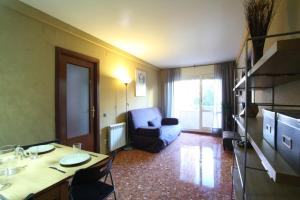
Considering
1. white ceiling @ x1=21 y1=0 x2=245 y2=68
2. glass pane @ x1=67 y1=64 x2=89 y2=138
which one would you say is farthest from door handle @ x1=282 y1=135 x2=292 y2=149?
glass pane @ x1=67 y1=64 x2=89 y2=138

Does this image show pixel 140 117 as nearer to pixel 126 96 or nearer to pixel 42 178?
pixel 126 96

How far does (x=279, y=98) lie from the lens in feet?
4.42

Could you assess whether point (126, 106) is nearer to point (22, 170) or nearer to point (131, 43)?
point (131, 43)

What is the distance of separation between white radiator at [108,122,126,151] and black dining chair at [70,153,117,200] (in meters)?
1.90

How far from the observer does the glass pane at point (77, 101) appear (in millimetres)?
2699

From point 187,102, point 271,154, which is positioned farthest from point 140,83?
point 271,154

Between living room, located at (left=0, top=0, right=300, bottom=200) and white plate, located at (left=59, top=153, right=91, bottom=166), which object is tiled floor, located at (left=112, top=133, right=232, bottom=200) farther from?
white plate, located at (left=59, top=153, right=91, bottom=166)

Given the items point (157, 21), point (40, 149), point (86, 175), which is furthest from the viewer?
point (157, 21)

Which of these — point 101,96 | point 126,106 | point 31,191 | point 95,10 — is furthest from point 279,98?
point 126,106

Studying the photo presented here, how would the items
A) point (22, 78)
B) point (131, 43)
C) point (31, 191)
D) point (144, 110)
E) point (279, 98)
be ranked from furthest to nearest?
point (144, 110)
point (131, 43)
point (22, 78)
point (279, 98)
point (31, 191)

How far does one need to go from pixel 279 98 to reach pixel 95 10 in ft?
7.69

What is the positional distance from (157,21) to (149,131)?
2.41 m

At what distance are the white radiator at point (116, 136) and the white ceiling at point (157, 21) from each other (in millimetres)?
1853

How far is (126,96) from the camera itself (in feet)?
13.8
